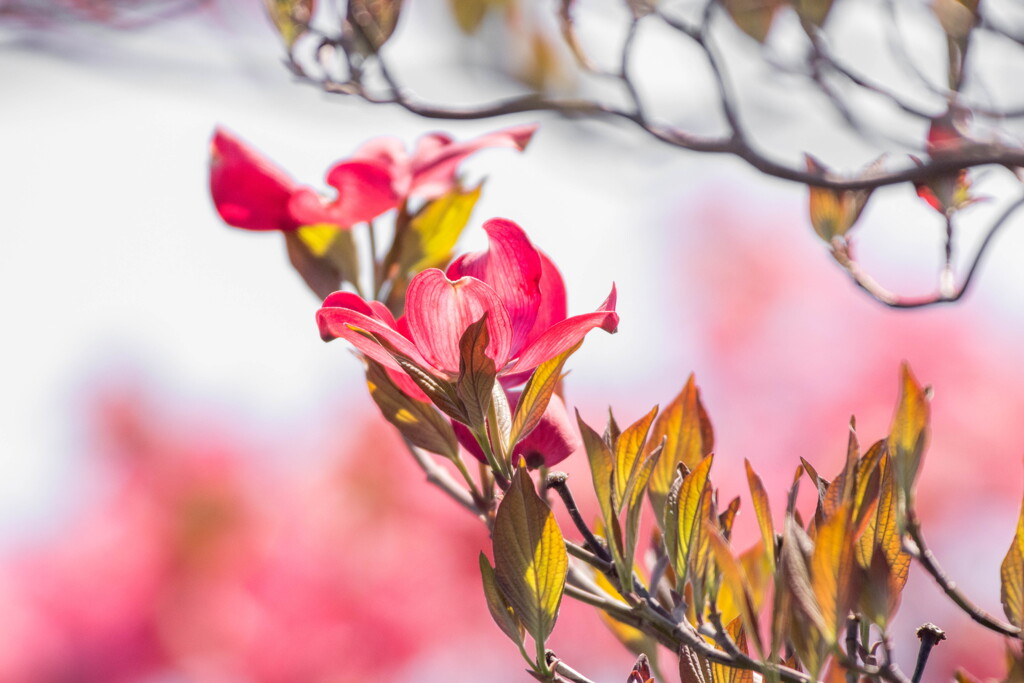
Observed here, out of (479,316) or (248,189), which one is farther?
(248,189)

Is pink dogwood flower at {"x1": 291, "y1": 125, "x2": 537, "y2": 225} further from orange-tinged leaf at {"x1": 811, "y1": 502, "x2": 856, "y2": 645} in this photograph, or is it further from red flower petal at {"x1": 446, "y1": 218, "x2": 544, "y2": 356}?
orange-tinged leaf at {"x1": 811, "y1": 502, "x2": 856, "y2": 645}

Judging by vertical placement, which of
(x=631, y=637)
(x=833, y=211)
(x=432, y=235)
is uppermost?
(x=833, y=211)

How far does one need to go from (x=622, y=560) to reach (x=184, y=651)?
1.86 metres

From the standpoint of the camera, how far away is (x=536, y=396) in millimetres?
379

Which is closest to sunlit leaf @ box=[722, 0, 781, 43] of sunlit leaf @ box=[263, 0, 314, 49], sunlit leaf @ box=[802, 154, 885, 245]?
sunlit leaf @ box=[802, 154, 885, 245]

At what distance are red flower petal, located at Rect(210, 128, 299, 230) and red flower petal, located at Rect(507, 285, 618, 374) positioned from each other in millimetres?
257

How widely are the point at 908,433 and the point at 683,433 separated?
0.12m

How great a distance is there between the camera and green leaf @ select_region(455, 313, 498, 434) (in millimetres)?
350

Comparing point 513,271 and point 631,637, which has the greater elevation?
point 513,271

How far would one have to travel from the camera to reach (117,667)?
1971mm

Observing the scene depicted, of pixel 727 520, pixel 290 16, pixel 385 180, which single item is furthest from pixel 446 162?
pixel 727 520

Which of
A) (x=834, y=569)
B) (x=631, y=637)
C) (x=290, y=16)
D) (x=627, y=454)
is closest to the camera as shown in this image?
(x=834, y=569)

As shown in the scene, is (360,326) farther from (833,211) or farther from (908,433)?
(833,211)

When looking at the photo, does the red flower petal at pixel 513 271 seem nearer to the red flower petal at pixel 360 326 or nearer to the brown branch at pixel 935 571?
the red flower petal at pixel 360 326
